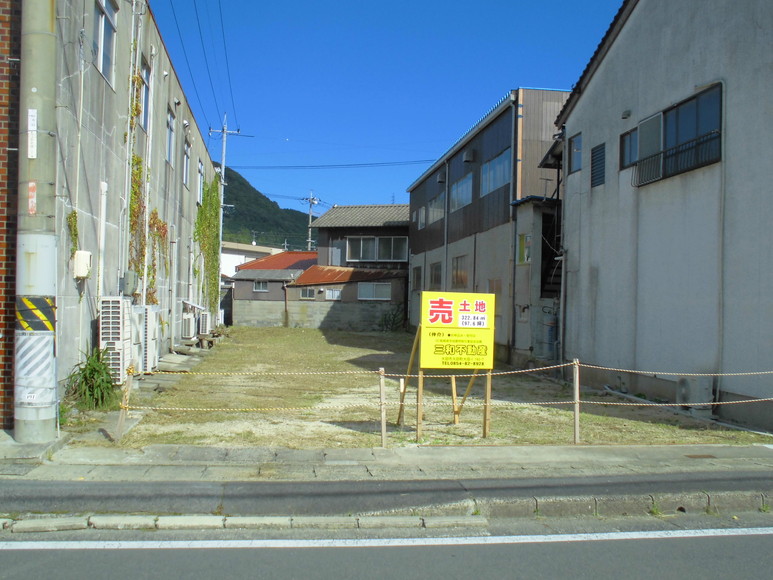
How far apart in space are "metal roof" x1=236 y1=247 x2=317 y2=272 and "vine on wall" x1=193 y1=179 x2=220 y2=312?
1638 cm

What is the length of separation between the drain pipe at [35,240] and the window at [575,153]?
464 inches

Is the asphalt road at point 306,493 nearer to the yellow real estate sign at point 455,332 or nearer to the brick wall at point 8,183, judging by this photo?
the yellow real estate sign at point 455,332

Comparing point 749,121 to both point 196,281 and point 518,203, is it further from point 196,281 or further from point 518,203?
point 196,281

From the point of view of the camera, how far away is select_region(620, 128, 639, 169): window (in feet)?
43.7

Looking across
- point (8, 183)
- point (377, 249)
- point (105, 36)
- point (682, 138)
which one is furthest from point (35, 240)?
point (377, 249)

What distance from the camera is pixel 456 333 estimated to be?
8.84 m

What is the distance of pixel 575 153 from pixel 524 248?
336 cm

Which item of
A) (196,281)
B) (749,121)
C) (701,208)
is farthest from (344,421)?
(196,281)

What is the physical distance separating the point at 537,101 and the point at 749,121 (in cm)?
972

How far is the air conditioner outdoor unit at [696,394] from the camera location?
34.9 feet

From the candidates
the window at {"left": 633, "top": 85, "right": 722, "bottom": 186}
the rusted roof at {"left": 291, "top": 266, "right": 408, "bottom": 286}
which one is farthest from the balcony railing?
the rusted roof at {"left": 291, "top": 266, "right": 408, "bottom": 286}

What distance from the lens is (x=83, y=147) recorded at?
9828 millimetres

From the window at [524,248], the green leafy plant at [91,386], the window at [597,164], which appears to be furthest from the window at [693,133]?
the green leafy plant at [91,386]

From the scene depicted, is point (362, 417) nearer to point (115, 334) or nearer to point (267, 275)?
point (115, 334)
